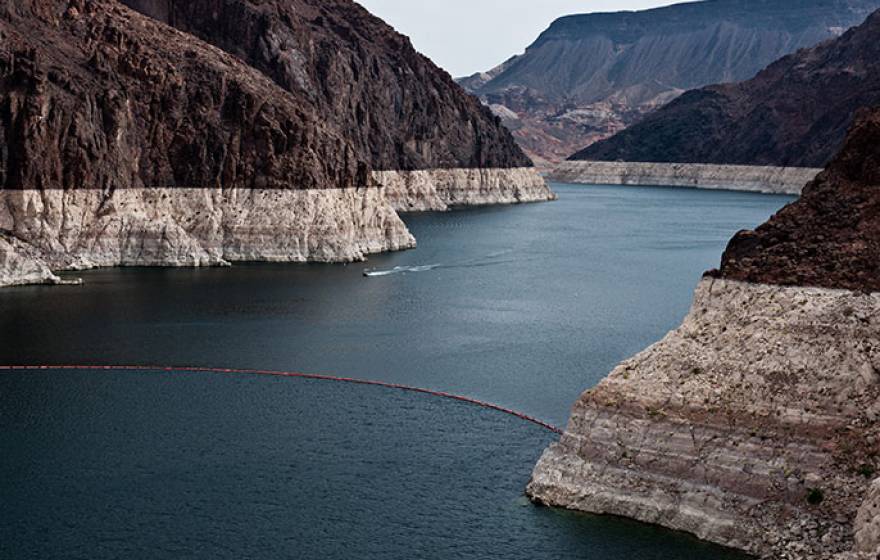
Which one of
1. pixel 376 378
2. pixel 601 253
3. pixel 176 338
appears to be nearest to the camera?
pixel 376 378

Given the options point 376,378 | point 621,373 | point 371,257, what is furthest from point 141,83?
point 621,373

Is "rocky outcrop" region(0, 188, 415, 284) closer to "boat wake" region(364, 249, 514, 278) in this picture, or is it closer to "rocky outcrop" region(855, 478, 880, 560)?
"boat wake" region(364, 249, 514, 278)

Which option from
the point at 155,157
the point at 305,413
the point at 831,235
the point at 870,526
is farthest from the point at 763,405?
the point at 155,157

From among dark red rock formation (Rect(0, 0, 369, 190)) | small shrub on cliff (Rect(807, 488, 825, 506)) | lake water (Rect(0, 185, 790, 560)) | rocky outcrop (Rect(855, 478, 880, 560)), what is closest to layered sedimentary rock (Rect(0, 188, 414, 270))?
dark red rock formation (Rect(0, 0, 369, 190))

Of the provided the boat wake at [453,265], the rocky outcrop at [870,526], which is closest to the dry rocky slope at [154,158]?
the boat wake at [453,265]

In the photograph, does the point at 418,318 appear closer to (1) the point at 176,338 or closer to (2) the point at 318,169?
(1) the point at 176,338

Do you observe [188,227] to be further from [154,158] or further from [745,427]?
[745,427]
